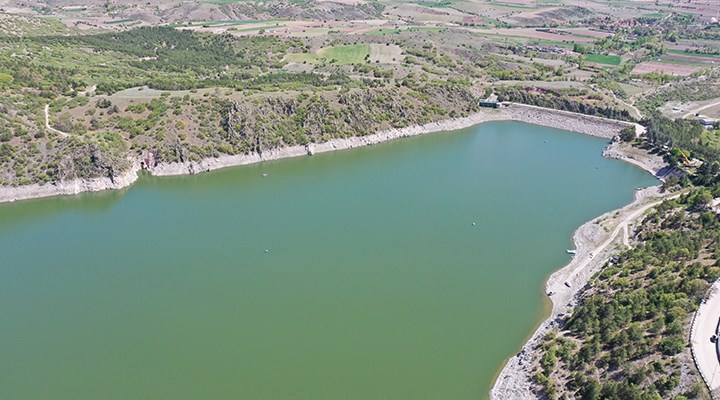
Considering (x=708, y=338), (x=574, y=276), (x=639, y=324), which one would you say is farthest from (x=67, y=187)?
(x=708, y=338)

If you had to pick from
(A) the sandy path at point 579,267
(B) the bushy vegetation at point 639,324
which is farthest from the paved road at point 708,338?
(A) the sandy path at point 579,267

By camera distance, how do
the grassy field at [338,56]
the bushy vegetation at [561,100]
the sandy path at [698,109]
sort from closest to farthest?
1. the sandy path at [698,109]
2. the bushy vegetation at [561,100]
3. the grassy field at [338,56]

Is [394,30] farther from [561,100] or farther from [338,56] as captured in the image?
[561,100]

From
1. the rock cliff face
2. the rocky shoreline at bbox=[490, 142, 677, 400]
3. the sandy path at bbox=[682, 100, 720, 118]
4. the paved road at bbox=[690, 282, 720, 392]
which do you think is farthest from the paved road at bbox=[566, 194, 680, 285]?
the rock cliff face

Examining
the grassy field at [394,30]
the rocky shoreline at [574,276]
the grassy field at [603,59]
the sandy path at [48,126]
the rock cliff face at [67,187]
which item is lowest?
the rocky shoreline at [574,276]

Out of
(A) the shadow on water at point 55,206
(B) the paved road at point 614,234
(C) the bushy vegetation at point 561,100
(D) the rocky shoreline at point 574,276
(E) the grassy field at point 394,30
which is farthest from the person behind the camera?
(E) the grassy field at point 394,30

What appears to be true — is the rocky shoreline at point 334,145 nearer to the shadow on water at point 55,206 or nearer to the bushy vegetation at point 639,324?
the shadow on water at point 55,206

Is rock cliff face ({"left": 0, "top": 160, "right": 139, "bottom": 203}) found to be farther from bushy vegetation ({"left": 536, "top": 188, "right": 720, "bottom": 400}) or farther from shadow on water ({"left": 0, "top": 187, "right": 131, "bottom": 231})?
bushy vegetation ({"left": 536, "top": 188, "right": 720, "bottom": 400})

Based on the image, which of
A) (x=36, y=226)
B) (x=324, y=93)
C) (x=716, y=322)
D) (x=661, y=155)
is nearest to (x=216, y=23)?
(x=324, y=93)
